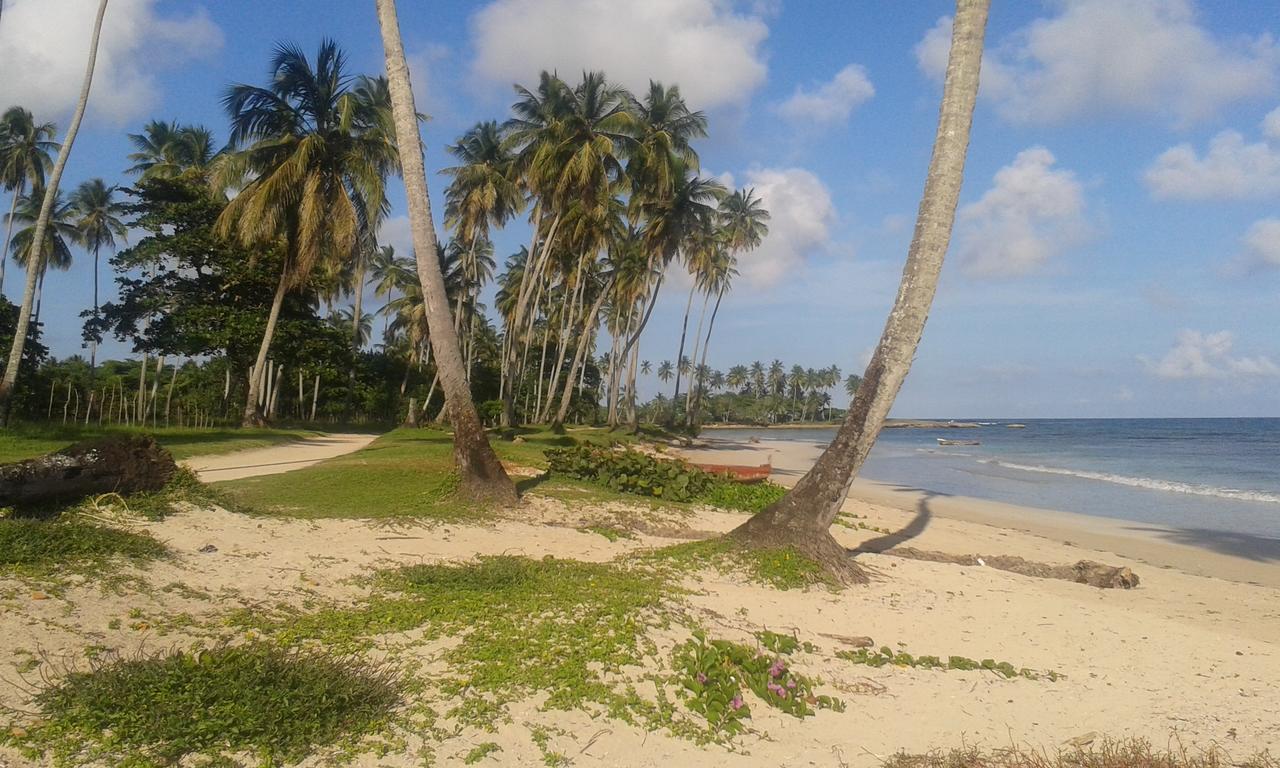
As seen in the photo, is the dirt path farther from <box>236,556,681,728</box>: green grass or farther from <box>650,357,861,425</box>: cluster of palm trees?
<box>650,357,861,425</box>: cluster of palm trees

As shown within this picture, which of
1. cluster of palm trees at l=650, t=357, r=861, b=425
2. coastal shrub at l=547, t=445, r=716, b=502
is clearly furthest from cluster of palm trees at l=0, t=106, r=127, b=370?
cluster of palm trees at l=650, t=357, r=861, b=425

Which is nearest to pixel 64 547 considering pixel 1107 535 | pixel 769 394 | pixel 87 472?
pixel 87 472

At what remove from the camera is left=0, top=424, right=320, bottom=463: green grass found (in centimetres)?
1378

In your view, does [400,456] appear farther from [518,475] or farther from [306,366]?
[306,366]

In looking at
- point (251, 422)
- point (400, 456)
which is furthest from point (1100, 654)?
point (251, 422)

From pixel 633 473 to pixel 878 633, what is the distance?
7526 millimetres

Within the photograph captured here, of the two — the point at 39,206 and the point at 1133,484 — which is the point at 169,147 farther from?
the point at 1133,484

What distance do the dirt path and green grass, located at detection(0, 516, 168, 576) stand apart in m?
5.14

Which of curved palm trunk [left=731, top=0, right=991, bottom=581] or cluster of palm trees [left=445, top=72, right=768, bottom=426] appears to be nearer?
curved palm trunk [left=731, top=0, right=991, bottom=581]

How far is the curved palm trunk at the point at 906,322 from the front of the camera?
26.3ft

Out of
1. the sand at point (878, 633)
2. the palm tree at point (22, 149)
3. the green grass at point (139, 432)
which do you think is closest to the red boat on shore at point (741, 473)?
the sand at point (878, 633)

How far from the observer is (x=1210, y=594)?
973 cm

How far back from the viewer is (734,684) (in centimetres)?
478

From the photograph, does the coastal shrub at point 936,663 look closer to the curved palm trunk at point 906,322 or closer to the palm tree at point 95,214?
the curved palm trunk at point 906,322
